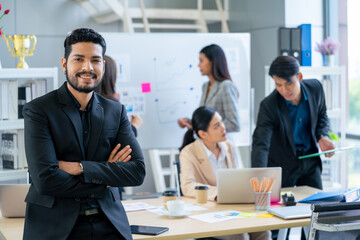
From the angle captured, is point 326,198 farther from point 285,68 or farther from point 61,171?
point 61,171

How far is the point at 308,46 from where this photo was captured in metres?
5.19

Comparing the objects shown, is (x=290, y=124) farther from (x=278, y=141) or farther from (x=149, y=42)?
(x=149, y=42)

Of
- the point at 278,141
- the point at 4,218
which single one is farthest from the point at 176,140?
the point at 4,218

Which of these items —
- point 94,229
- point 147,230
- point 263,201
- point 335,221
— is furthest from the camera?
point 263,201

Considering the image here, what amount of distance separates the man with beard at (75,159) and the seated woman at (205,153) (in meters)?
1.11

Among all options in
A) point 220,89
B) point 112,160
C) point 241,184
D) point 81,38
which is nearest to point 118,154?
point 112,160

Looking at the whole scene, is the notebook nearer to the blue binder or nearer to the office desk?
the office desk

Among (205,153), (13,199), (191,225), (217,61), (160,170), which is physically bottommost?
(160,170)

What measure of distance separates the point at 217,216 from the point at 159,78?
240cm

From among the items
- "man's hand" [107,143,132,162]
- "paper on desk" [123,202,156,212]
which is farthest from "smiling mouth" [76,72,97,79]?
"paper on desk" [123,202,156,212]

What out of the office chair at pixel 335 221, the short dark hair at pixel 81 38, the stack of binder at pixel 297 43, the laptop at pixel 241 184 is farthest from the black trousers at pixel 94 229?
the stack of binder at pixel 297 43

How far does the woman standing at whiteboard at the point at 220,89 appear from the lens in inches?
173

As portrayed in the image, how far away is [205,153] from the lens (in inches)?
135

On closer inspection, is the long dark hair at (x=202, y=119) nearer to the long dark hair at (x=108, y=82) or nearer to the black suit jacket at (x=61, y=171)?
the long dark hair at (x=108, y=82)
